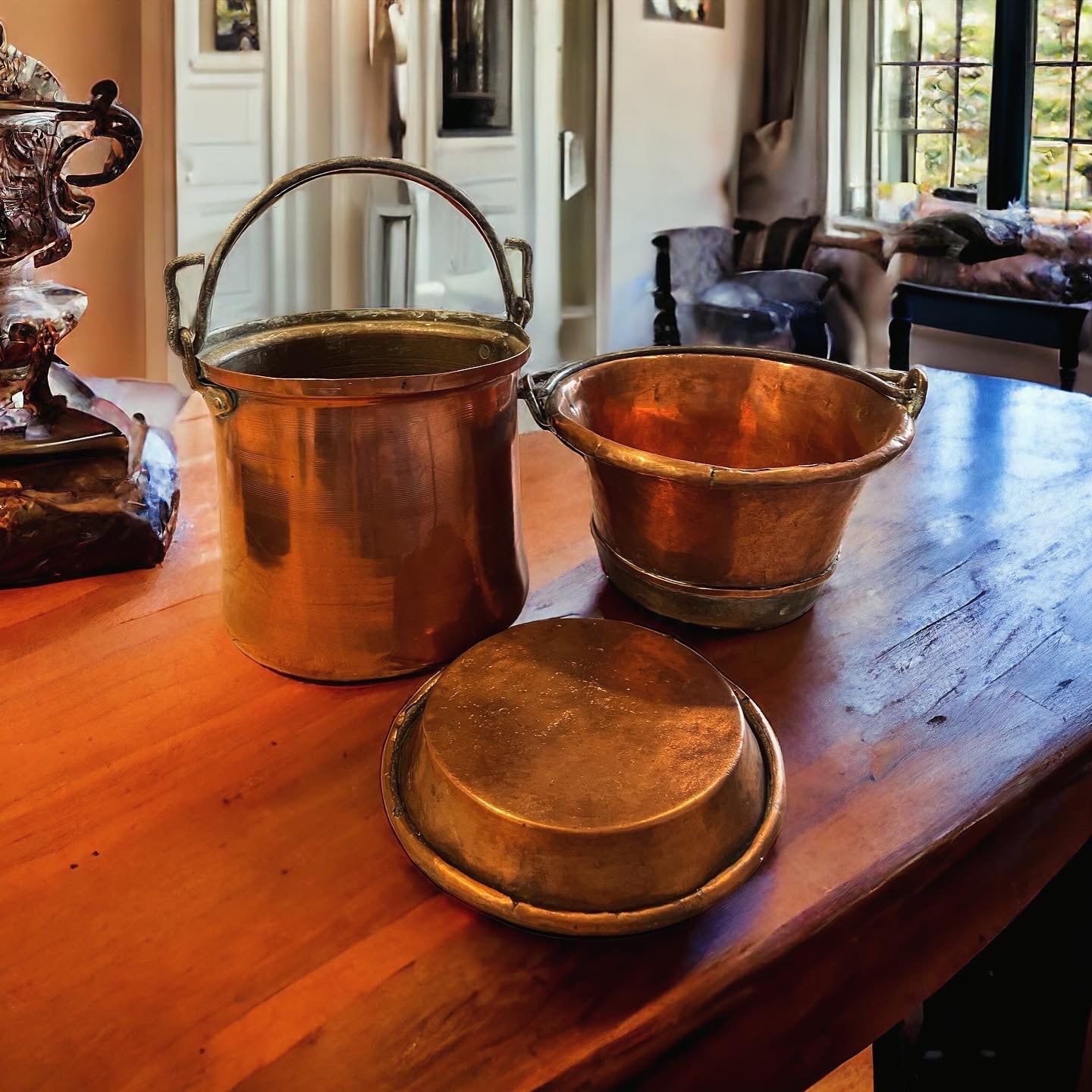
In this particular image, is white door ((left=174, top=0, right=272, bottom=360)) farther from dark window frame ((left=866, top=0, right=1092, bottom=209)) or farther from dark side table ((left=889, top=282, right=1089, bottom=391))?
dark window frame ((left=866, top=0, right=1092, bottom=209))

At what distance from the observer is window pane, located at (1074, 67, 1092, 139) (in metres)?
3.39

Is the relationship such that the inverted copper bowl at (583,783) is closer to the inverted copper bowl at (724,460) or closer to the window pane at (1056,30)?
the inverted copper bowl at (724,460)

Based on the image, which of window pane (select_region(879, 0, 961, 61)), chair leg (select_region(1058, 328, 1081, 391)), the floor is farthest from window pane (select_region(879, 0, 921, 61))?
chair leg (select_region(1058, 328, 1081, 391))

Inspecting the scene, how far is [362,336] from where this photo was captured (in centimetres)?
77

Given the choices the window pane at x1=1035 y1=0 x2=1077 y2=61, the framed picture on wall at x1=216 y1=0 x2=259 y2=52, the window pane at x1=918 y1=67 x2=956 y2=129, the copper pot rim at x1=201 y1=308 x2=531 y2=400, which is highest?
the window pane at x1=1035 y1=0 x2=1077 y2=61

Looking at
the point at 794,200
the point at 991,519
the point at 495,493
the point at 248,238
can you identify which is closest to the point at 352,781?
the point at 495,493

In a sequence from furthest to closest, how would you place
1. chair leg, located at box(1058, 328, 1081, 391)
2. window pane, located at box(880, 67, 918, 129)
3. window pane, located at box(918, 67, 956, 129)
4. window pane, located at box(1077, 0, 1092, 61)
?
window pane, located at box(880, 67, 918, 129)
window pane, located at box(918, 67, 956, 129)
window pane, located at box(1077, 0, 1092, 61)
chair leg, located at box(1058, 328, 1081, 391)

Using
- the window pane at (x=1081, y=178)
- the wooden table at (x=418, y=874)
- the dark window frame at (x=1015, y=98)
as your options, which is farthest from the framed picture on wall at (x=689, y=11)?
the wooden table at (x=418, y=874)

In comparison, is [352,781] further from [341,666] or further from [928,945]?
[928,945]

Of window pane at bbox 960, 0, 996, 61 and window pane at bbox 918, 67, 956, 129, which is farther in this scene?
window pane at bbox 918, 67, 956, 129

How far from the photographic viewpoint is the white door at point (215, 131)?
2.53 metres

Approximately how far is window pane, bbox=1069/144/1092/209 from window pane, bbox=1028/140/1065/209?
3 cm

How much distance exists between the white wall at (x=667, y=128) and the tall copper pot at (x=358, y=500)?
3.16 m

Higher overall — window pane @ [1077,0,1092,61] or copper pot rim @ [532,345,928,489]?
window pane @ [1077,0,1092,61]
